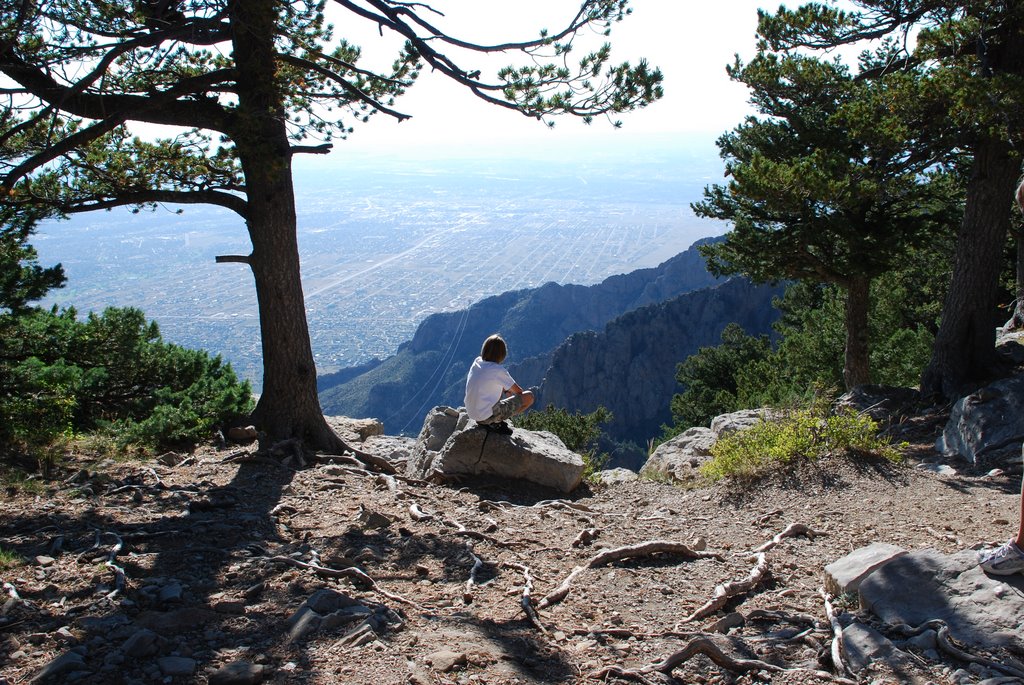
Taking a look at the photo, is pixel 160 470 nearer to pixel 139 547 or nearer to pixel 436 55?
pixel 139 547

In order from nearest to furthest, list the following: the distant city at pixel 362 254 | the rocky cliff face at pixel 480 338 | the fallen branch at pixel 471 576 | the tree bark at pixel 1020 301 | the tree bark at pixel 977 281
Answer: the fallen branch at pixel 471 576 < the tree bark at pixel 977 281 < the tree bark at pixel 1020 301 < the rocky cliff face at pixel 480 338 < the distant city at pixel 362 254

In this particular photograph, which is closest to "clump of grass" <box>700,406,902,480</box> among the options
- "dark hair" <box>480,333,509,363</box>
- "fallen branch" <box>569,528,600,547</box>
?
"fallen branch" <box>569,528,600,547</box>

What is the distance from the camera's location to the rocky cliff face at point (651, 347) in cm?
6444

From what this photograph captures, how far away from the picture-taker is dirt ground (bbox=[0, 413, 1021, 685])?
3201mm

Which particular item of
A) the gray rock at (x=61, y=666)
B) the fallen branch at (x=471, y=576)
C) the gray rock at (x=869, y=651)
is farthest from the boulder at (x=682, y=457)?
the gray rock at (x=61, y=666)

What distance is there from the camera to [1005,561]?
338cm

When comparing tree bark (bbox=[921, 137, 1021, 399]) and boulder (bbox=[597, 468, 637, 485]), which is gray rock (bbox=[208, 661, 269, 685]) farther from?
tree bark (bbox=[921, 137, 1021, 399])

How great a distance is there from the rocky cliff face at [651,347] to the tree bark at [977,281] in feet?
176

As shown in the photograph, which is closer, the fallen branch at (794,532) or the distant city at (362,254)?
the fallen branch at (794,532)

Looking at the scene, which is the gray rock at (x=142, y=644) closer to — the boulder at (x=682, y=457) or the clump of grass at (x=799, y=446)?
the clump of grass at (x=799, y=446)

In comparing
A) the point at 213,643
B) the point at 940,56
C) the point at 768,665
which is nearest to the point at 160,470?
the point at 213,643

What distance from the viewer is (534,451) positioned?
7.85m

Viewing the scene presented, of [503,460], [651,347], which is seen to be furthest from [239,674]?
[651,347]

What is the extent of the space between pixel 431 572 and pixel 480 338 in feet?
259
